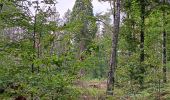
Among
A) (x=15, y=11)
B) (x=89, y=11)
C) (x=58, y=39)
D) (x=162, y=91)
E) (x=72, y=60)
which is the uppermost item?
(x=89, y=11)

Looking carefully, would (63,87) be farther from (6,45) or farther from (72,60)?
(6,45)

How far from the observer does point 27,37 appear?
26.5 feet

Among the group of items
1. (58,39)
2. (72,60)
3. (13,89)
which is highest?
(58,39)

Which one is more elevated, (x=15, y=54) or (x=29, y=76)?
(x=15, y=54)

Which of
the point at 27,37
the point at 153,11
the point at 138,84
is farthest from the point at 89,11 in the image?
the point at 27,37

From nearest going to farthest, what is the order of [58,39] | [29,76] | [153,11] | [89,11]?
[29,76] → [58,39] → [153,11] → [89,11]

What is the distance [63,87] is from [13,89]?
1.10m

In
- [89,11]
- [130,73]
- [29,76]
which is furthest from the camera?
[89,11]

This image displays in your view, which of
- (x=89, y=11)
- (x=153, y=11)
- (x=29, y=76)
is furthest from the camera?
(x=89, y=11)

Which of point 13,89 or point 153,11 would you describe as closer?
point 13,89

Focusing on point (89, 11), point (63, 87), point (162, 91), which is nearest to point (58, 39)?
point (63, 87)

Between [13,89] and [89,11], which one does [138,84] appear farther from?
[89,11]

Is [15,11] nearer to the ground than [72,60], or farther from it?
farther from it

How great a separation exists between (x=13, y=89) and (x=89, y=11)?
138ft
